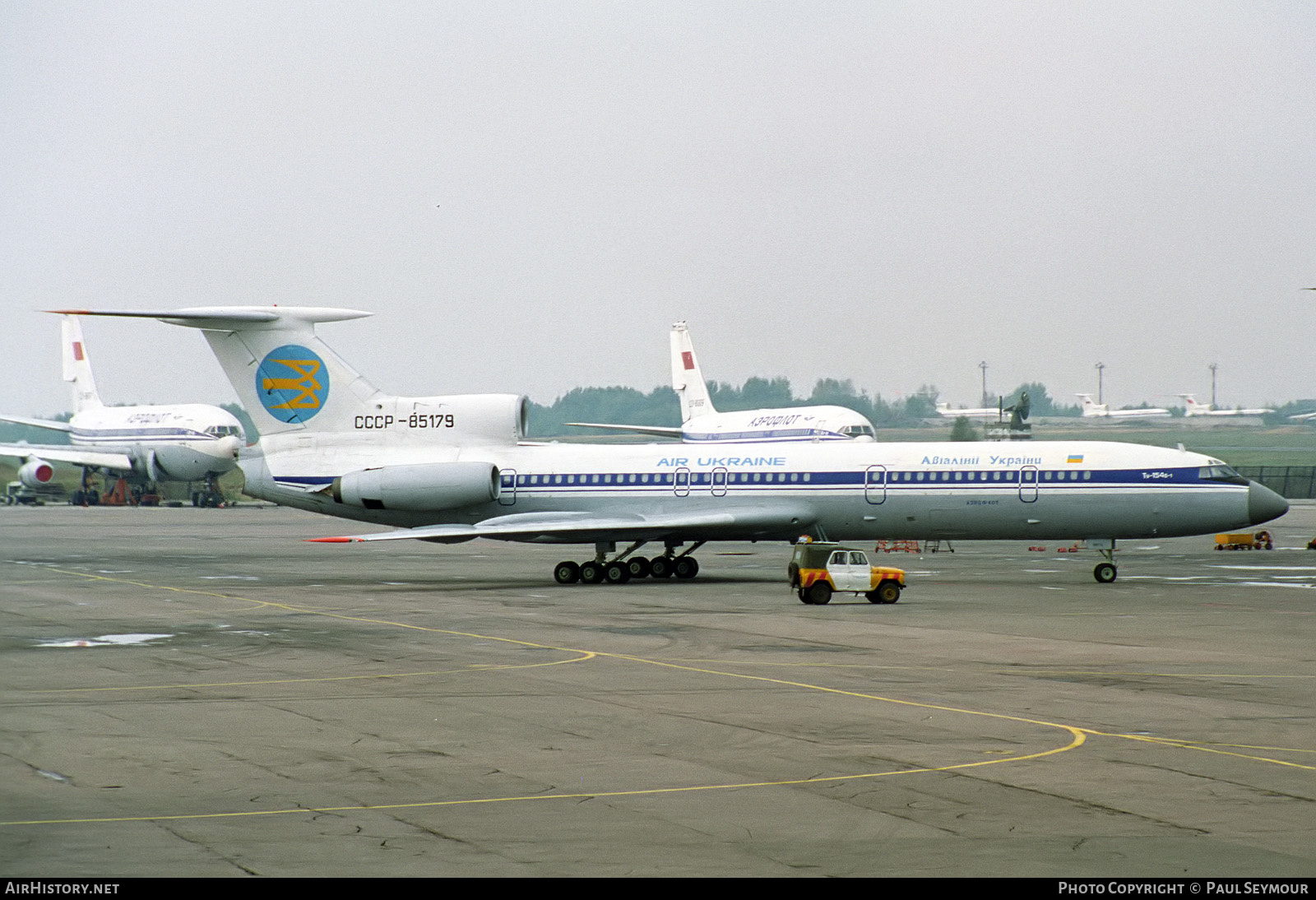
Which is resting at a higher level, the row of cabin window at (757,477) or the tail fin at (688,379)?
the tail fin at (688,379)

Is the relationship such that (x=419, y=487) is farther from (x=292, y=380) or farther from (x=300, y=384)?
(x=292, y=380)

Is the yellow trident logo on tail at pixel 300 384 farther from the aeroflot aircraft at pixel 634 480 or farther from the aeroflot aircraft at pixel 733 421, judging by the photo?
the aeroflot aircraft at pixel 733 421

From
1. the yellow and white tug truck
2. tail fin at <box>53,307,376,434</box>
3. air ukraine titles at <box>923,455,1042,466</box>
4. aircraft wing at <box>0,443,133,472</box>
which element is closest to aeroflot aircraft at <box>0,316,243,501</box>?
aircraft wing at <box>0,443,133,472</box>

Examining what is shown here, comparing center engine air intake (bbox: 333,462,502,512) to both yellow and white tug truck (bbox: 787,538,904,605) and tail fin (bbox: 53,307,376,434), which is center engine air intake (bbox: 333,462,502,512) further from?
yellow and white tug truck (bbox: 787,538,904,605)

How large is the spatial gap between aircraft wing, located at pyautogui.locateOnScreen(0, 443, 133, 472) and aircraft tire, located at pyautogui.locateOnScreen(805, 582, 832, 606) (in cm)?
6981

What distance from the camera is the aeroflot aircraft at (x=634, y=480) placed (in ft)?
121

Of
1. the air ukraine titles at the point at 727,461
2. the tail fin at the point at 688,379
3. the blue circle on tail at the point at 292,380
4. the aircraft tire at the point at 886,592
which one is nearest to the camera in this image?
the aircraft tire at the point at 886,592

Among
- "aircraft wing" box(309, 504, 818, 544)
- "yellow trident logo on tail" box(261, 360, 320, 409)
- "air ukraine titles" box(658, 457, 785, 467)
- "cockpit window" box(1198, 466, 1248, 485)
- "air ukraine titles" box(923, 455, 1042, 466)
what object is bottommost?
"aircraft wing" box(309, 504, 818, 544)

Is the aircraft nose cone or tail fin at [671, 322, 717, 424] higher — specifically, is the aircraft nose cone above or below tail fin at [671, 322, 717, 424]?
below

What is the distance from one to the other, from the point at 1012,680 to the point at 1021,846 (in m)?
9.09

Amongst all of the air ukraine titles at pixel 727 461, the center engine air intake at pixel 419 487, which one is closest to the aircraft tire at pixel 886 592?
the air ukraine titles at pixel 727 461

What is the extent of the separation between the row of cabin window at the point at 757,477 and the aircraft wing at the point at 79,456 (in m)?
58.8

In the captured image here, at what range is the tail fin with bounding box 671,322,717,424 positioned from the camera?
279ft
